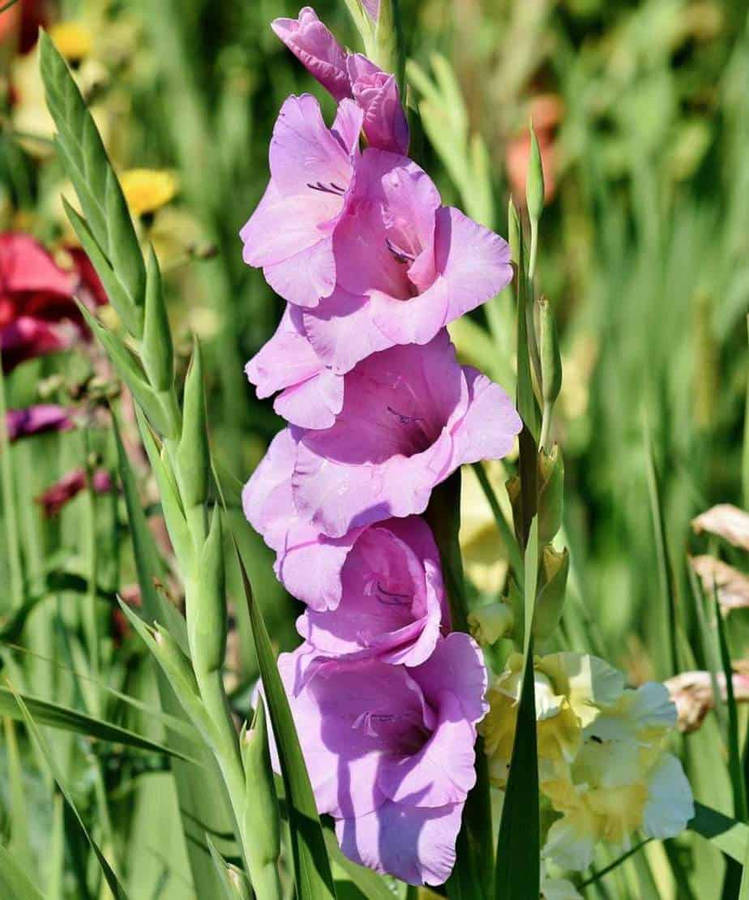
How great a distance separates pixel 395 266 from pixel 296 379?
0.06 meters

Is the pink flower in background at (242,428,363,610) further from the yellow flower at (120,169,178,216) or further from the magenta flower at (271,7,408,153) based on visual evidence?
the yellow flower at (120,169,178,216)

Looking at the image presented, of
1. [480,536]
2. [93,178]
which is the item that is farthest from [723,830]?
[480,536]

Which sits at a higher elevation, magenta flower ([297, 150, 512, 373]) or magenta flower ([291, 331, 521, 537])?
magenta flower ([297, 150, 512, 373])

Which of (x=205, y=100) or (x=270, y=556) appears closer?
(x=270, y=556)

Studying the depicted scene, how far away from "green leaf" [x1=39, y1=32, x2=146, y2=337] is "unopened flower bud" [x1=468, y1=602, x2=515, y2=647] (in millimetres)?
185

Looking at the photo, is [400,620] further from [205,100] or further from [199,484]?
[205,100]

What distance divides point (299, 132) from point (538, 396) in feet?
0.40

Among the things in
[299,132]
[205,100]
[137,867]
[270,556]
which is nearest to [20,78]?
[205,100]

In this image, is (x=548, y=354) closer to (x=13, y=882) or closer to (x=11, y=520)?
(x=13, y=882)

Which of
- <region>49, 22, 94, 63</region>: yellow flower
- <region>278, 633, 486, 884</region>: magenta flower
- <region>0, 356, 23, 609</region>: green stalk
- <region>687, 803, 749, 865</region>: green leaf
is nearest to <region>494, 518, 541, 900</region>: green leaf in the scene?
<region>278, 633, 486, 884</region>: magenta flower

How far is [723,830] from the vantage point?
1.75ft

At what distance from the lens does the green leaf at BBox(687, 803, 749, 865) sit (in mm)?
528

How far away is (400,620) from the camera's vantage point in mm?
496

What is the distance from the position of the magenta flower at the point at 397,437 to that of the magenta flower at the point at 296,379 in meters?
0.02
